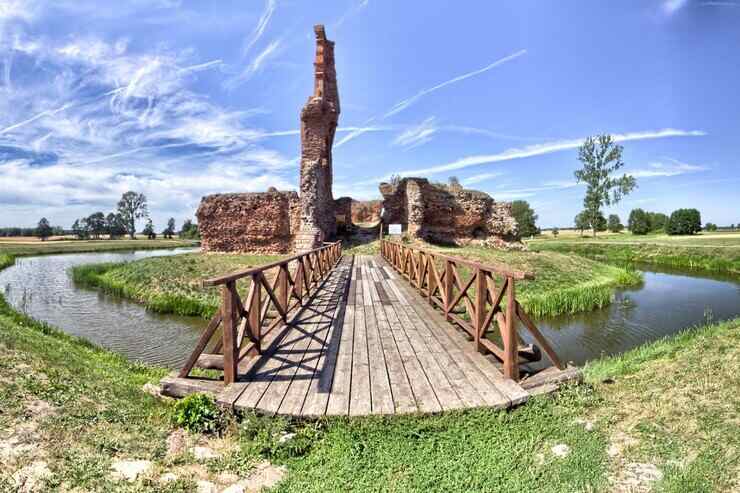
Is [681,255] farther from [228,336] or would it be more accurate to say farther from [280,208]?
[228,336]

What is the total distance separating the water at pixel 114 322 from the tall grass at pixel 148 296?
32cm

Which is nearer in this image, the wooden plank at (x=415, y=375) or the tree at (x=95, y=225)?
the wooden plank at (x=415, y=375)

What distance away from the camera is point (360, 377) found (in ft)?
12.9

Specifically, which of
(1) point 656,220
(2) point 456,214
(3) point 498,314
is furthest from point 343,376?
(1) point 656,220

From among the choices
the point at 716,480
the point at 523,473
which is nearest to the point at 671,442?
the point at 716,480

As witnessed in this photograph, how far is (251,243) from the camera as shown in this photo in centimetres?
2434

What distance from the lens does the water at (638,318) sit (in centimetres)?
855

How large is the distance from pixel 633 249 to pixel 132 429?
3671 cm

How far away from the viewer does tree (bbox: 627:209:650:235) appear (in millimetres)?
56875

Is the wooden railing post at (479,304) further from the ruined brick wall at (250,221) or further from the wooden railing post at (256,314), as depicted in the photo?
the ruined brick wall at (250,221)

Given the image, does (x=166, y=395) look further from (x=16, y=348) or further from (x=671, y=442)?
(x=671, y=442)

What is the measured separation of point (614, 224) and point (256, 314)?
85758 millimetres

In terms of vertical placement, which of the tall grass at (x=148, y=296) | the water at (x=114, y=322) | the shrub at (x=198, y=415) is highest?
the shrub at (x=198, y=415)

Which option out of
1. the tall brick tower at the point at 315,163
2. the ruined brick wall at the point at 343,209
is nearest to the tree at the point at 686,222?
the ruined brick wall at the point at 343,209
